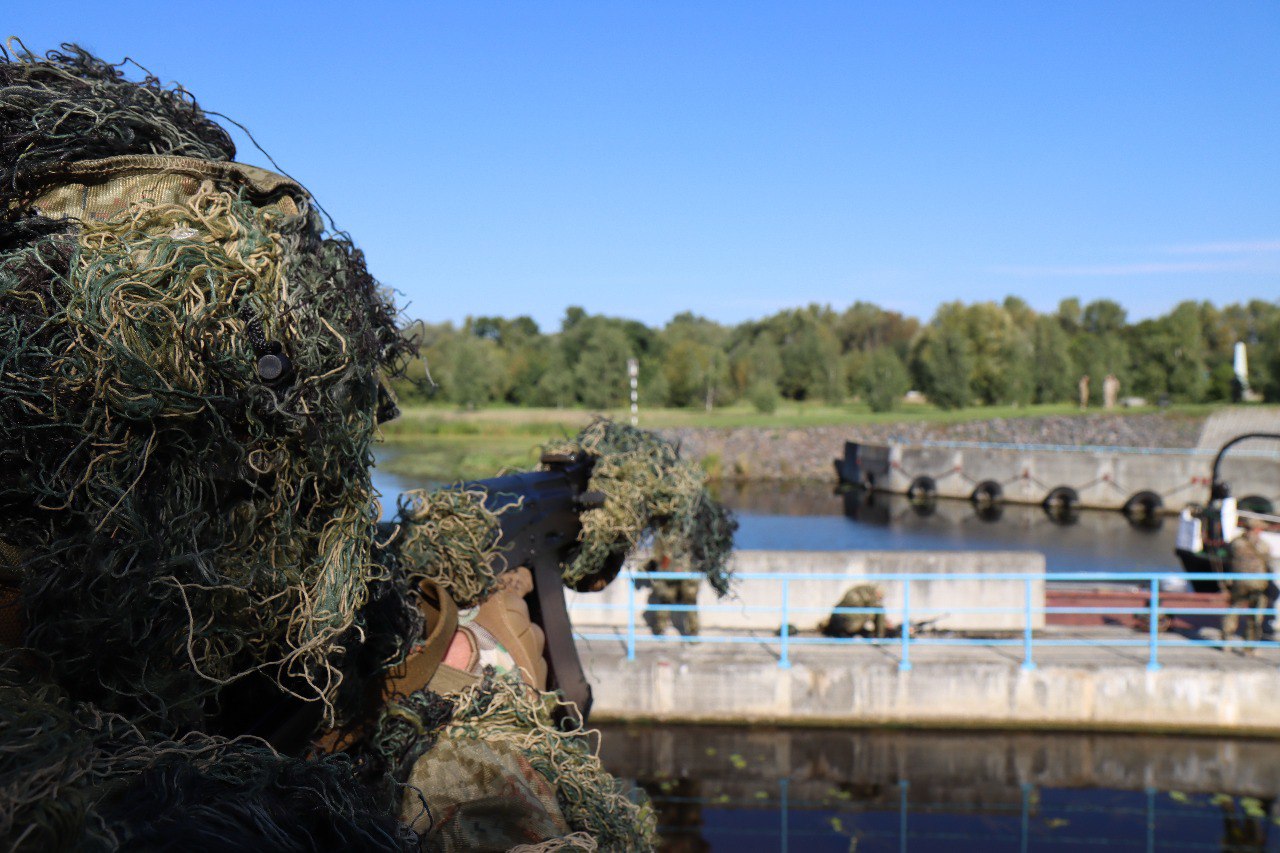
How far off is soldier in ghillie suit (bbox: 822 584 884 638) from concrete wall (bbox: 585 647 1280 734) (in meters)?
1.31

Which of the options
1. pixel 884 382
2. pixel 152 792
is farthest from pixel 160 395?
pixel 884 382

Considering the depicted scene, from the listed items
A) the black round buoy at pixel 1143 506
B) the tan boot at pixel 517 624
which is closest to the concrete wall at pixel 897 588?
the tan boot at pixel 517 624

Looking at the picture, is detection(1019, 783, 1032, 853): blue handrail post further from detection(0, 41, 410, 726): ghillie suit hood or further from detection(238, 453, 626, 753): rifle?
detection(0, 41, 410, 726): ghillie suit hood

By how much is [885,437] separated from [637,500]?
39.8m

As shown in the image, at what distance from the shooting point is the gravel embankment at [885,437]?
3981cm

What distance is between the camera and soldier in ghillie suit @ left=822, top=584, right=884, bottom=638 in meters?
9.84

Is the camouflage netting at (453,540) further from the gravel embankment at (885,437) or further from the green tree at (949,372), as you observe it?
the green tree at (949,372)

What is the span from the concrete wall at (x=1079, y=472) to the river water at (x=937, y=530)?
27.9 inches

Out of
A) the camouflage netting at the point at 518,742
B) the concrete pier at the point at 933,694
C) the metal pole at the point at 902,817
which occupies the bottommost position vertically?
the metal pole at the point at 902,817

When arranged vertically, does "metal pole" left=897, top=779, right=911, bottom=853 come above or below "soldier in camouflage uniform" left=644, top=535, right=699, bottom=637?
below

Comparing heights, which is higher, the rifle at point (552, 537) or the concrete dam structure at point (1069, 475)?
the rifle at point (552, 537)

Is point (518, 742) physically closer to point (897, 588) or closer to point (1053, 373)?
point (897, 588)

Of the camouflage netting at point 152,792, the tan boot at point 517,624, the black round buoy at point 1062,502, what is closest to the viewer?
the camouflage netting at point 152,792

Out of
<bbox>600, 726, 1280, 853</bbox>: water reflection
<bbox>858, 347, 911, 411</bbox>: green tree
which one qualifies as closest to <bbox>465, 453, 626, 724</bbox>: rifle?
<bbox>600, 726, 1280, 853</bbox>: water reflection
